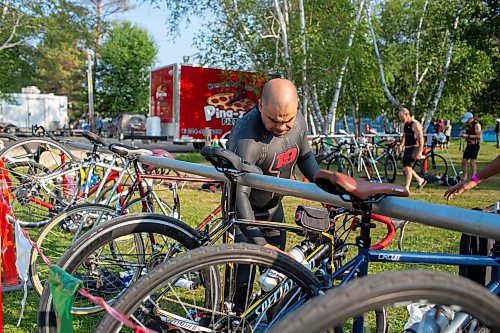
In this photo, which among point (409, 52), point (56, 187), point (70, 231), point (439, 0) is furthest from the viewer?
point (409, 52)

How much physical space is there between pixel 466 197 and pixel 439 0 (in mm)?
16750

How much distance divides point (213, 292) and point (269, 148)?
1009 mm

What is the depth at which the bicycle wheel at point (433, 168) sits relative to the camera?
44.9ft

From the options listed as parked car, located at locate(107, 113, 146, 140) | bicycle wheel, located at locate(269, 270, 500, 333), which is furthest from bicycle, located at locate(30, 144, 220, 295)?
parked car, located at locate(107, 113, 146, 140)

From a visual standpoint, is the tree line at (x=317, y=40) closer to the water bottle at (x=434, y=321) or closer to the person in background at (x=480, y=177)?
the person in background at (x=480, y=177)

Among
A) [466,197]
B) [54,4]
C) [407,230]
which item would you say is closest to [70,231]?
[407,230]

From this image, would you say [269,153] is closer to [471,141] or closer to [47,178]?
[47,178]

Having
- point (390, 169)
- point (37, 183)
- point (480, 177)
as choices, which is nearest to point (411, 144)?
point (390, 169)

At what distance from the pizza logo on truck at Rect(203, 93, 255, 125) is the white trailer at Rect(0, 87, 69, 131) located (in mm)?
18897

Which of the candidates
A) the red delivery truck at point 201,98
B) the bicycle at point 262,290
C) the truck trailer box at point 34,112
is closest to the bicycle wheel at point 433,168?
the red delivery truck at point 201,98

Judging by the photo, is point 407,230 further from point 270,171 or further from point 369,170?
point 369,170

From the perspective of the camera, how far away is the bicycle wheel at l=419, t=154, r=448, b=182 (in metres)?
13.7

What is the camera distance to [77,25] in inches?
818

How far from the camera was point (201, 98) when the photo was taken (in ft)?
71.8
